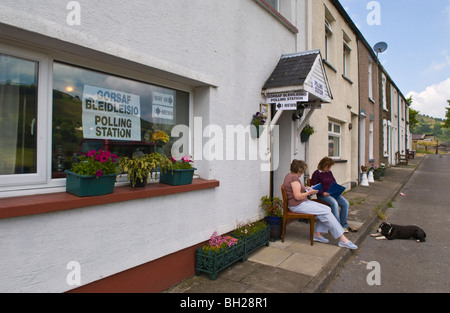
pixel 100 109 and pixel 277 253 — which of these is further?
pixel 277 253

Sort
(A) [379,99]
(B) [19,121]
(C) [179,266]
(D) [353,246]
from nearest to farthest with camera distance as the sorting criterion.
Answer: (B) [19,121] < (C) [179,266] < (D) [353,246] < (A) [379,99]

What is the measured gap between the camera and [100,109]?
3049 mm

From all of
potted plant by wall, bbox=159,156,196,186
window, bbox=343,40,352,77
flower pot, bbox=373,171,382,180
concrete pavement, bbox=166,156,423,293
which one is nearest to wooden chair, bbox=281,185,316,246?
concrete pavement, bbox=166,156,423,293

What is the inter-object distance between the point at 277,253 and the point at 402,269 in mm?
1826

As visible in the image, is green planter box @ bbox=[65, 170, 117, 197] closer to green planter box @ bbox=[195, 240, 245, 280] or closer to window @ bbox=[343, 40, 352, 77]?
green planter box @ bbox=[195, 240, 245, 280]

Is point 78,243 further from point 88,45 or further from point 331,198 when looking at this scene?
point 331,198

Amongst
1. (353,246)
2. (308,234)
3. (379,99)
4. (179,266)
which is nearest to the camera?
(179,266)

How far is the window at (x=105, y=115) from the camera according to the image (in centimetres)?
274

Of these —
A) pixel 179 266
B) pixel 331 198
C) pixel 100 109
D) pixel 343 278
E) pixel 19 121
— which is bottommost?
pixel 343 278

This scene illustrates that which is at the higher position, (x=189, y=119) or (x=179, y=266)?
(x=189, y=119)

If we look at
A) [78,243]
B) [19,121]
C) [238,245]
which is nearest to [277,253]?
[238,245]

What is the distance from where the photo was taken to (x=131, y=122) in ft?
11.0

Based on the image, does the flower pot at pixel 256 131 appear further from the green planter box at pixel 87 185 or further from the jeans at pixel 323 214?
the green planter box at pixel 87 185

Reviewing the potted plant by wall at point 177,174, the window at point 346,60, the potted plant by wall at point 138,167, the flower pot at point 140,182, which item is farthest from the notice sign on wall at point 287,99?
the window at point 346,60
